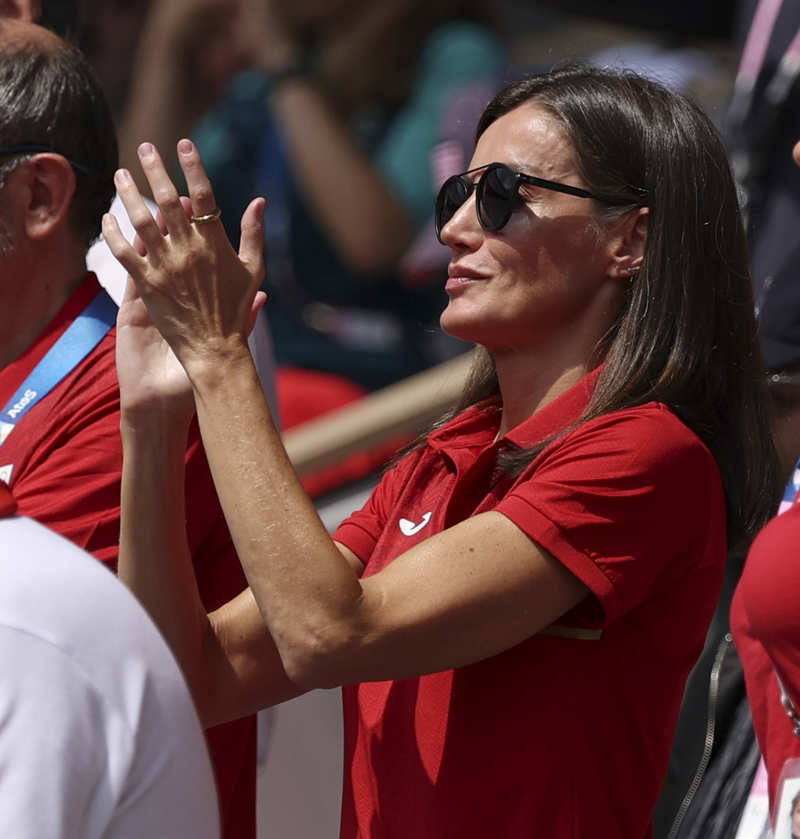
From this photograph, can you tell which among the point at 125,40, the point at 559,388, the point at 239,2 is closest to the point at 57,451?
the point at 559,388

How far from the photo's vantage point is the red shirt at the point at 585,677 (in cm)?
204

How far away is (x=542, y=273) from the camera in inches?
89.1

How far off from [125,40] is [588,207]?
3898 millimetres

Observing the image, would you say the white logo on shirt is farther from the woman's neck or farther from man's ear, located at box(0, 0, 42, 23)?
man's ear, located at box(0, 0, 42, 23)

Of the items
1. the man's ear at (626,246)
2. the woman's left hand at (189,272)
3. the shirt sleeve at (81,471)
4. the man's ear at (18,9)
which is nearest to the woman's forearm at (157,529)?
the shirt sleeve at (81,471)

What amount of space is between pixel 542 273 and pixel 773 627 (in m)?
0.63

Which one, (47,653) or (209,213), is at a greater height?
(209,213)

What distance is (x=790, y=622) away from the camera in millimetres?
1839

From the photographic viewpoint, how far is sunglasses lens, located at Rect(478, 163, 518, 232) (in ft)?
7.45

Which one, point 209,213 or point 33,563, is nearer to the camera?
point 33,563

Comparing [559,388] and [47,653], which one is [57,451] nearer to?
[559,388]

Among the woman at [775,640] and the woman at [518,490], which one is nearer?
the woman at [775,640]

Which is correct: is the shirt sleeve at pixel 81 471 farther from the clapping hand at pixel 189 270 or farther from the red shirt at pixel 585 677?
the red shirt at pixel 585 677

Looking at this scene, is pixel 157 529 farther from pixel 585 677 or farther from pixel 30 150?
pixel 30 150
